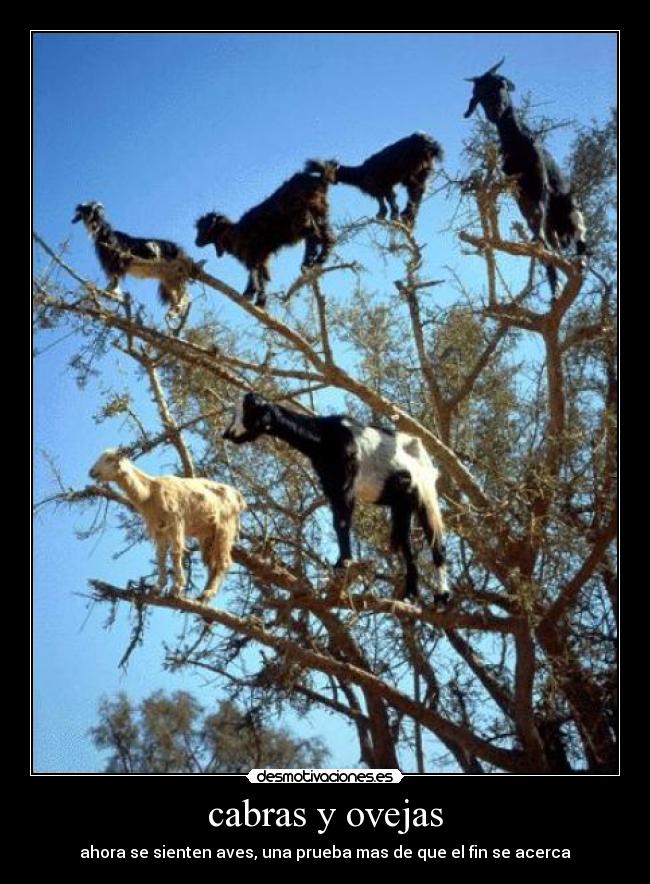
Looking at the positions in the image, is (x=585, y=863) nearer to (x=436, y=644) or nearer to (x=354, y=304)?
(x=436, y=644)

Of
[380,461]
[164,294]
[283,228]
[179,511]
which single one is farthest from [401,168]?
[179,511]

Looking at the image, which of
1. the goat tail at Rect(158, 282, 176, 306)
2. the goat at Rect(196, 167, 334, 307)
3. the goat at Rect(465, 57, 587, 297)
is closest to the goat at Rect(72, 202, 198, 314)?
the goat tail at Rect(158, 282, 176, 306)

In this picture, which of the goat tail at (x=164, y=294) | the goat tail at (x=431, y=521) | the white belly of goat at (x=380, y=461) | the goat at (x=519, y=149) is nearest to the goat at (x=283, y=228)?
the goat tail at (x=164, y=294)

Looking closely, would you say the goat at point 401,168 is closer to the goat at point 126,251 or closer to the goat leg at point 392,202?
the goat leg at point 392,202

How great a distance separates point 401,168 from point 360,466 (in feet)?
13.0

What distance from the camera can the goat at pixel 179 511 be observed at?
9.82 metres

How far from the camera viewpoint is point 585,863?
8.19m

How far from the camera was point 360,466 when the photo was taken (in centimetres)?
1051

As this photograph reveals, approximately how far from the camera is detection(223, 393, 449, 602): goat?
10.3 metres

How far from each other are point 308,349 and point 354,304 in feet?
13.5

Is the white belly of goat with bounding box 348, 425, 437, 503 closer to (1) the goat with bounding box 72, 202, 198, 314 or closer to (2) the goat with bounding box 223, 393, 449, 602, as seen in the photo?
(2) the goat with bounding box 223, 393, 449, 602

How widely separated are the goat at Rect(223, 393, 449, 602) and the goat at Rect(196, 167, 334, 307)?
2577 mm

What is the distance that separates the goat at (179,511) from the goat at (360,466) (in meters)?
0.52
